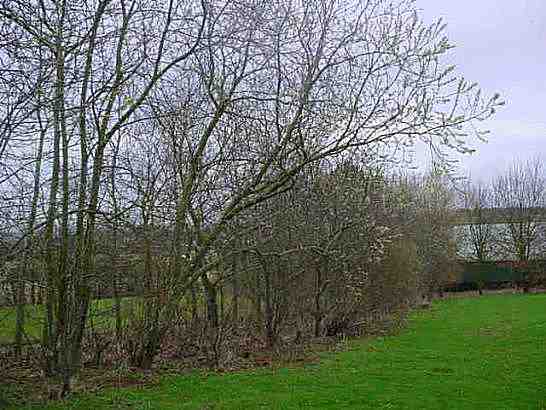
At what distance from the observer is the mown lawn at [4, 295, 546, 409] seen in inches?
355

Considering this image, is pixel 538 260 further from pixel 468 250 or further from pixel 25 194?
pixel 25 194

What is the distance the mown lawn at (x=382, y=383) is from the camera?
9016 mm

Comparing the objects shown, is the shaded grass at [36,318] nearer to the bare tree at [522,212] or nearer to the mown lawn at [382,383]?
the mown lawn at [382,383]

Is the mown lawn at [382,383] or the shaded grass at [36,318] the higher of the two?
the shaded grass at [36,318]

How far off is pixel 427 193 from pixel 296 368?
25539 millimetres

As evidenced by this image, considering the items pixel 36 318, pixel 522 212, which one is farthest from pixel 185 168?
pixel 522 212

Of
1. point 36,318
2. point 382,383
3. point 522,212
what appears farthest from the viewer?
point 522,212

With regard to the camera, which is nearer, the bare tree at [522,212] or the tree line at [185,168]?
the tree line at [185,168]

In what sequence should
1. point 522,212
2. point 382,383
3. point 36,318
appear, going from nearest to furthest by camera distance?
point 382,383, point 36,318, point 522,212

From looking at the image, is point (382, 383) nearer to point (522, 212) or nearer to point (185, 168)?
point (185, 168)

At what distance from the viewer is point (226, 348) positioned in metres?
13.6

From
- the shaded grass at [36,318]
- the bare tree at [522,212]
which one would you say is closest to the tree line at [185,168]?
the shaded grass at [36,318]

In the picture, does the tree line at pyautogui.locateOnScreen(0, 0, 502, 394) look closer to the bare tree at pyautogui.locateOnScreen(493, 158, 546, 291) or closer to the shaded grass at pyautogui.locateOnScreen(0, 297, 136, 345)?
the shaded grass at pyautogui.locateOnScreen(0, 297, 136, 345)

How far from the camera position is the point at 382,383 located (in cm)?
1050
